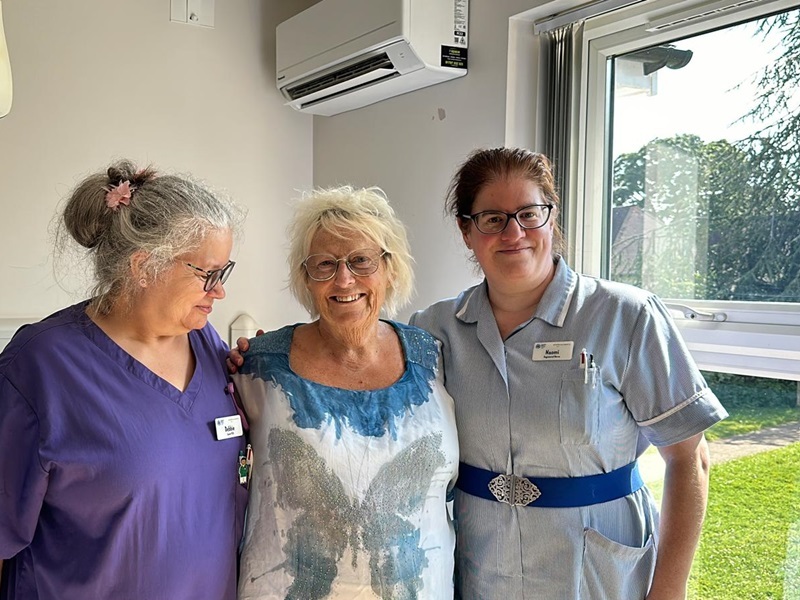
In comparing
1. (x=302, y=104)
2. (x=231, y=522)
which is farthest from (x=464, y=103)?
(x=231, y=522)

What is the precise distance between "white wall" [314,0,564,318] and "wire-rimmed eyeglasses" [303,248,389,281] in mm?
700

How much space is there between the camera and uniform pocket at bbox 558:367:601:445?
160 centimetres

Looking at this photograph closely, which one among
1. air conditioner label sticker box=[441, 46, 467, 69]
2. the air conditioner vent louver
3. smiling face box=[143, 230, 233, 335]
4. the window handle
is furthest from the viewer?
the air conditioner vent louver

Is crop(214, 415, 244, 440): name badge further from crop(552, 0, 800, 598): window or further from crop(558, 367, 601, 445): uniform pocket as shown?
crop(552, 0, 800, 598): window

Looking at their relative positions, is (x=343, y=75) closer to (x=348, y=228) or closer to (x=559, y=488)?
(x=348, y=228)

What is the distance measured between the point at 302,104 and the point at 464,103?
98 centimetres

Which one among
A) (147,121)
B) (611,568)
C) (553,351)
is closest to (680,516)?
(611,568)

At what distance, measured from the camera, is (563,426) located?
5.28 feet

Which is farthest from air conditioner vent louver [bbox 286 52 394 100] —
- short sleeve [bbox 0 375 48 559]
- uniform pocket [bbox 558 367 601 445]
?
short sleeve [bbox 0 375 48 559]

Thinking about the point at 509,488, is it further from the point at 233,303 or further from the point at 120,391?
the point at 233,303

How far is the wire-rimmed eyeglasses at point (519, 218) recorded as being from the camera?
5.56ft

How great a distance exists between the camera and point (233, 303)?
3650mm

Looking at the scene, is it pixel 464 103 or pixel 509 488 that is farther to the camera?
pixel 464 103

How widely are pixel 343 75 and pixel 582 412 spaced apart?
195 cm
